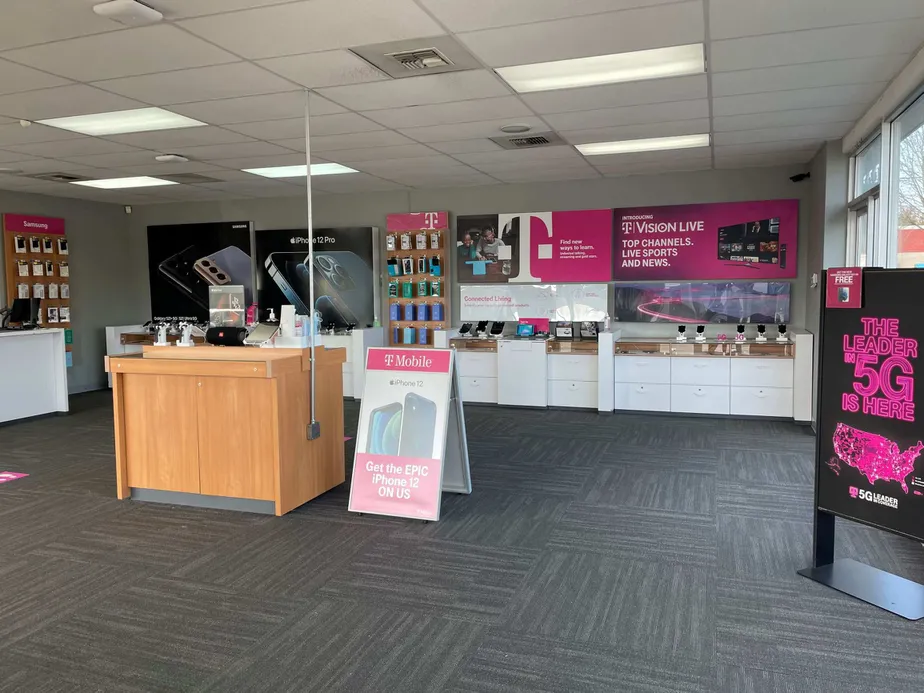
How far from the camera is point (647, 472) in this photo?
203 inches

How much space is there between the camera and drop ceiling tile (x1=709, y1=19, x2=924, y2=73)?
3.49m

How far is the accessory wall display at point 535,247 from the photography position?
8125mm

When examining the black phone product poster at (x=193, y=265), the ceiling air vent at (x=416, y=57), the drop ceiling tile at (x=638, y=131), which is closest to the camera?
the ceiling air vent at (x=416, y=57)

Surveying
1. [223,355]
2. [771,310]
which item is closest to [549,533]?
[223,355]

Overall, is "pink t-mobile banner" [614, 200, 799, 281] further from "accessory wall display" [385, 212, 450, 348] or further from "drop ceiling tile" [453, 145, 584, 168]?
"accessory wall display" [385, 212, 450, 348]

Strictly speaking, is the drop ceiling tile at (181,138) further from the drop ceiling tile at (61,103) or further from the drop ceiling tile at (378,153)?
the drop ceiling tile at (378,153)

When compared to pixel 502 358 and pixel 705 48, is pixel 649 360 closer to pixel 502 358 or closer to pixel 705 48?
pixel 502 358

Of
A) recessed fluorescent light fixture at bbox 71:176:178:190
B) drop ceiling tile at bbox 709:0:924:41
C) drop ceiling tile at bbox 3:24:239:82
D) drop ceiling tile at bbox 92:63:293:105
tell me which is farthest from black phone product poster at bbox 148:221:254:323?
drop ceiling tile at bbox 709:0:924:41

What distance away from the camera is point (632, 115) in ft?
16.9

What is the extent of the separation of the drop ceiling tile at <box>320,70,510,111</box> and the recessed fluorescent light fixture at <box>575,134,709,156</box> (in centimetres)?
195

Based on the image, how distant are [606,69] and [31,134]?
462cm

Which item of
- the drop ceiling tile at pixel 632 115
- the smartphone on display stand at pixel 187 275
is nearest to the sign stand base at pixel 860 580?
the drop ceiling tile at pixel 632 115

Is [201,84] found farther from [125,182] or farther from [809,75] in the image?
[125,182]

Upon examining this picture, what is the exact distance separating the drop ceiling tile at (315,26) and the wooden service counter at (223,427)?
178 centimetres
